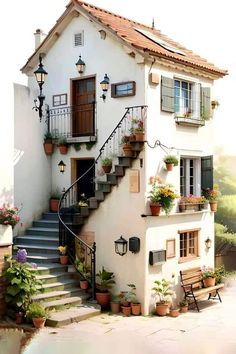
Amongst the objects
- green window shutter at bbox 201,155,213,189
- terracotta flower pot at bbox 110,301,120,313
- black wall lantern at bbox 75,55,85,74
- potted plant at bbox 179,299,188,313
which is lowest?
potted plant at bbox 179,299,188,313

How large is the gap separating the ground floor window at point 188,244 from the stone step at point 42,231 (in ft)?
13.6

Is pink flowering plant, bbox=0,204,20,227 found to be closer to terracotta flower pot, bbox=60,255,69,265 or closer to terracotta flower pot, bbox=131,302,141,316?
terracotta flower pot, bbox=60,255,69,265

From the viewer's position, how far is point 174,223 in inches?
644

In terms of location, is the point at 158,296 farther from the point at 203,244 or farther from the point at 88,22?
the point at 88,22

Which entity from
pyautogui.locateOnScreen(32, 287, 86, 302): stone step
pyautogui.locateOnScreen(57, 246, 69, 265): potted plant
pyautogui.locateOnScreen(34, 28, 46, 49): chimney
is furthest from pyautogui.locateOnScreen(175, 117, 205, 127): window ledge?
pyautogui.locateOnScreen(34, 28, 46, 49): chimney

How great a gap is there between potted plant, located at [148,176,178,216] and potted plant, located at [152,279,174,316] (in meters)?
2.10

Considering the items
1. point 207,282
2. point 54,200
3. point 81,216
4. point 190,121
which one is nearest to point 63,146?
point 54,200

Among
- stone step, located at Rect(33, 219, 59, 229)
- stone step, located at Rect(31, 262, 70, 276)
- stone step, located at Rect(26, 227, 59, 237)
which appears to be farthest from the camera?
stone step, located at Rect(33, 219, 59, 229)

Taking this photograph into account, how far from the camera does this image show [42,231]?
1719 centimetres

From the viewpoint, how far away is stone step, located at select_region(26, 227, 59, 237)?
16969mm

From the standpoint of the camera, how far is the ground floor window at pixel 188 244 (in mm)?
17194

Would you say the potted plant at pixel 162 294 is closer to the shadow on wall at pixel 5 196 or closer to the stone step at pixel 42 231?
the stone step at pixel 42 231

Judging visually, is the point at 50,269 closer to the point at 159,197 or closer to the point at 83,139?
the point at 159,197

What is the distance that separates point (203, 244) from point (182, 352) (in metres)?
7.33
